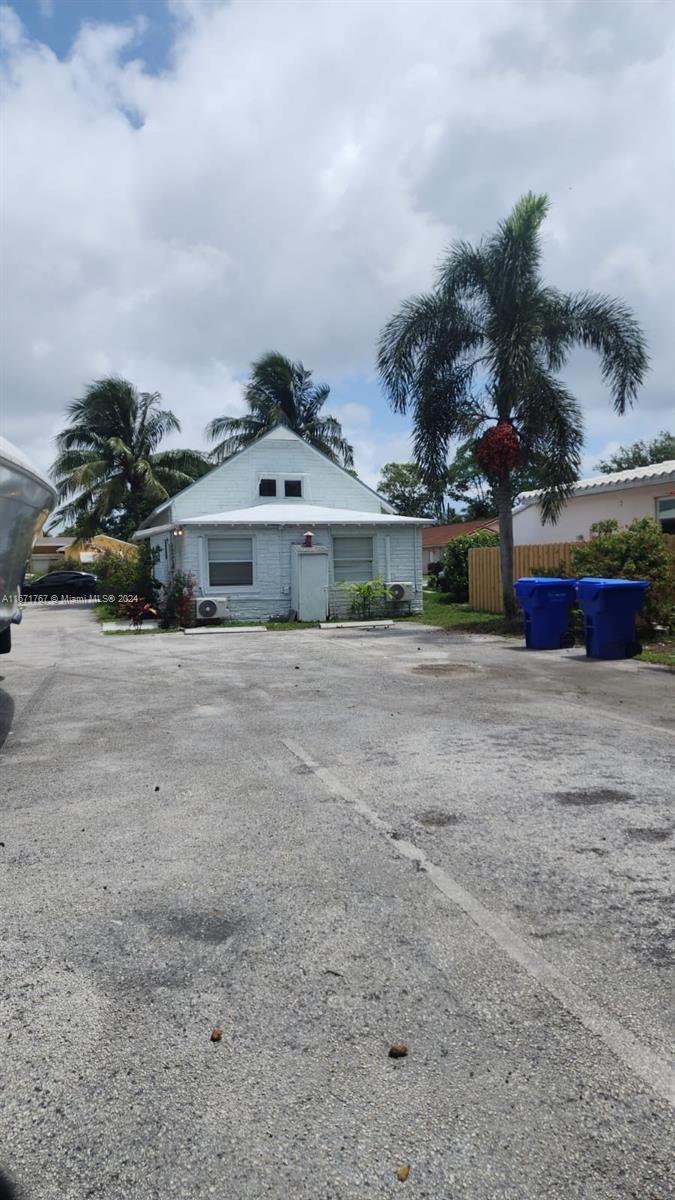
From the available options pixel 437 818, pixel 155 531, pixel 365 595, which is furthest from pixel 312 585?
pixel 437 818

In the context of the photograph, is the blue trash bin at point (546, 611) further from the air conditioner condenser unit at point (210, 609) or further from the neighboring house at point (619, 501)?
the air conditioner condenser unit at point (210, 609)

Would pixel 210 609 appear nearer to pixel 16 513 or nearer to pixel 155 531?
pixel 155 531

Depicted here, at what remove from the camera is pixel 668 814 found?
4.92 m

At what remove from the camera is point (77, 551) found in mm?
41406

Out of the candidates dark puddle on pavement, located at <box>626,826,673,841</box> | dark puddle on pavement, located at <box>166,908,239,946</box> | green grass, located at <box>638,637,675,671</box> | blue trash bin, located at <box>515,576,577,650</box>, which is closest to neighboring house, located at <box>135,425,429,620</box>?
blue trash bin, located at <box>515,576,577,650</box>

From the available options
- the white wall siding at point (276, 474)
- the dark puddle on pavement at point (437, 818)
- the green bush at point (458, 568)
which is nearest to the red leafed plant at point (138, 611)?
the white wall siding at point (276, 474)

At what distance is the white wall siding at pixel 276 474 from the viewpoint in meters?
24.5

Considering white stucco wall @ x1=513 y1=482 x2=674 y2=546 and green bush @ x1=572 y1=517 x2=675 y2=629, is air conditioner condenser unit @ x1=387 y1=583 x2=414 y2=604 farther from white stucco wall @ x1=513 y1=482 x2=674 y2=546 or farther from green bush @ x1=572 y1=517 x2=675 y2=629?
green bush @ x1=572 y1=517 x2=675 y2=629

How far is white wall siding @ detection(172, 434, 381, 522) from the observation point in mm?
24453

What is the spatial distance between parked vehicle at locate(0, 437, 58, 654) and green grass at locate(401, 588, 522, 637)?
10.7m

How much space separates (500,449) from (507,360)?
6.36 feet

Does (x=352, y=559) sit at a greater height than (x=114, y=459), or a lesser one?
lesser

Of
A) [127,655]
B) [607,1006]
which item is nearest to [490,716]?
[607,1006]

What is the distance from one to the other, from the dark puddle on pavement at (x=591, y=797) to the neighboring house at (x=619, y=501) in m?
15.2
